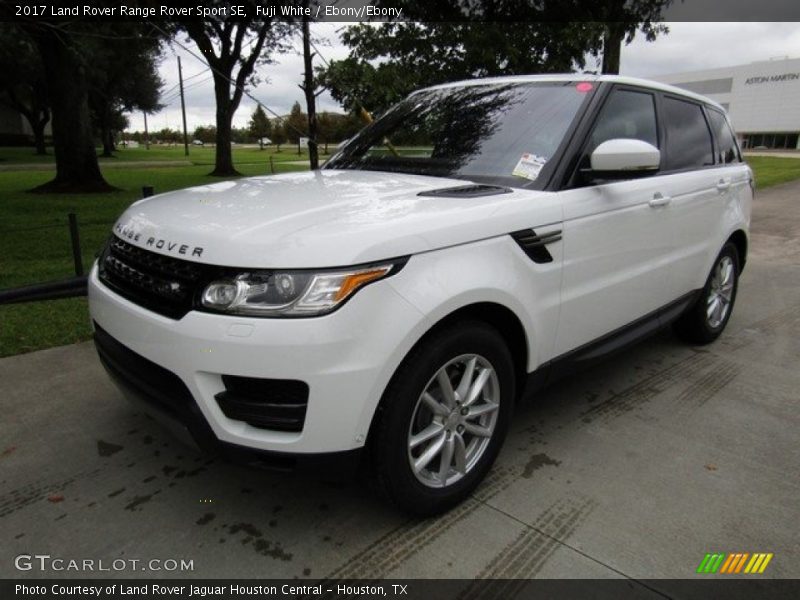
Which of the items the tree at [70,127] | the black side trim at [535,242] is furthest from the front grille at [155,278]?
the tree at [70,127]

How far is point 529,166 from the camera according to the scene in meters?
2.90

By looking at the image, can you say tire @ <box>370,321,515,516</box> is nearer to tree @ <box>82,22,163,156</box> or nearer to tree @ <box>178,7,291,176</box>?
tree @ <box>178,7,291,176</box>

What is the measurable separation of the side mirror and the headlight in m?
1.33

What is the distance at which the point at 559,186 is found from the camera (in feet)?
9.28

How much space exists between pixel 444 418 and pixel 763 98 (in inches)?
3652

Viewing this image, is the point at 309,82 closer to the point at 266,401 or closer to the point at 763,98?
the point at 266,401

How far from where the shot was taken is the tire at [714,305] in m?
4.50

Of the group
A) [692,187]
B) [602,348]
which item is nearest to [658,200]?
[692,187]

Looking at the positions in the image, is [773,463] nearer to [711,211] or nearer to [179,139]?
[711,211]

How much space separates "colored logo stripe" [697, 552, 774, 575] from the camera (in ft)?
7.55

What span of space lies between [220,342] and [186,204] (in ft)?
2.93

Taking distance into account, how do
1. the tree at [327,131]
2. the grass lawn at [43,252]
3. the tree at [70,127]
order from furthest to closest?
1. the tree at [327,131]
2. the tree at [70,127]
3. the grass lawn at [43,252]

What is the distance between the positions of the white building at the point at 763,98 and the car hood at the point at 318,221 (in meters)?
87.2

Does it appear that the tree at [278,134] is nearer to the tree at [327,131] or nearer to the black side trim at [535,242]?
the tree at [327,131]
